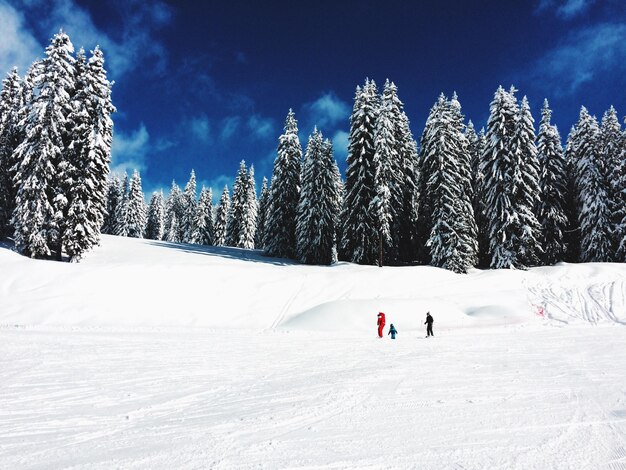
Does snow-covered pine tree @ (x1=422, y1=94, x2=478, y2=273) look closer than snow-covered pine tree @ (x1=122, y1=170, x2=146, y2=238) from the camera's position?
Yes

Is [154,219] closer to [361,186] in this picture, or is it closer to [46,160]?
[46,160]

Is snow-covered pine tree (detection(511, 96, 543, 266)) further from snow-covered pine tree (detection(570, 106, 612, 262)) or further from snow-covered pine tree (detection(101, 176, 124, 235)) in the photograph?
snow-covered pine tree (detection(101, 176, 124, 235))

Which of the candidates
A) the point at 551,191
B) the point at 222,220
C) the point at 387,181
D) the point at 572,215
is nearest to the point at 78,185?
the point at 387,181

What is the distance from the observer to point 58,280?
931 inches

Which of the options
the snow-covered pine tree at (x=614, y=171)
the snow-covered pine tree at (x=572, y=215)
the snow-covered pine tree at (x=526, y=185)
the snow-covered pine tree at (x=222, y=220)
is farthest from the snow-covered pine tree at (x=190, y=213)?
the snow-covered pine tree at (x=614, y=171)

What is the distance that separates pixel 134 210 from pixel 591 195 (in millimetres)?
69998

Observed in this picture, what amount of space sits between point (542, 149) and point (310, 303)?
29.4 m

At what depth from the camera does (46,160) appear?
27609 mm

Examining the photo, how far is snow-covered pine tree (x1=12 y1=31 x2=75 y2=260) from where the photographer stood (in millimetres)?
27016

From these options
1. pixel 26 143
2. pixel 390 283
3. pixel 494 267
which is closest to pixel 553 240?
pixel 494 267

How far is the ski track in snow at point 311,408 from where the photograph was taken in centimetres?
452

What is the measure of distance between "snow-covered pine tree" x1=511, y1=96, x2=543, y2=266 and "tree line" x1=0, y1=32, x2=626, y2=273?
0.42 feet

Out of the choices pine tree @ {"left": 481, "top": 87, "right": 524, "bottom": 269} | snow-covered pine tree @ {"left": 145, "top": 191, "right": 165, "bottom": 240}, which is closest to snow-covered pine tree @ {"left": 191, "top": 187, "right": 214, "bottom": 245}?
snow-covered pine tree @ {"left": 145, "top": 191, "right": 165, "bottom": 240}

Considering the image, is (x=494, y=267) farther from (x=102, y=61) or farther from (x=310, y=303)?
(x=102, y=61)
